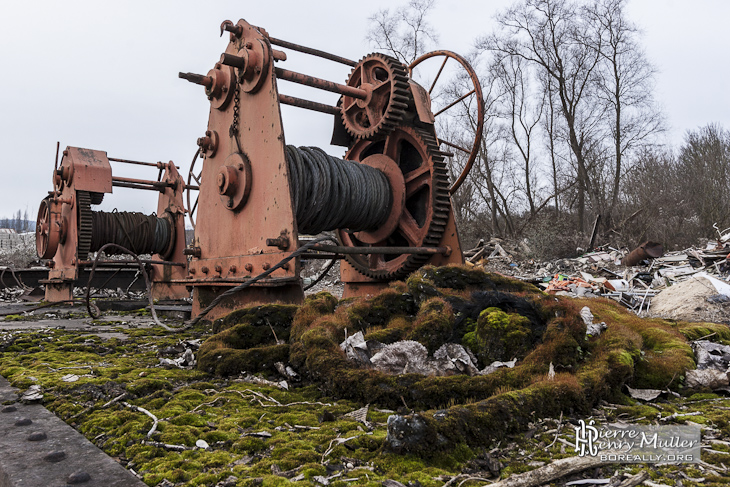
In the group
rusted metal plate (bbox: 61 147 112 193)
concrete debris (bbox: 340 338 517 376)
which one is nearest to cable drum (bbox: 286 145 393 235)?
concrete debris (bbox: 340 338 517 376)

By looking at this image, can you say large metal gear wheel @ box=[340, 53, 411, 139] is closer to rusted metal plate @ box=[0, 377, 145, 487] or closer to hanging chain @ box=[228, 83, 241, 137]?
hanging chain @ box=[228, 83, 241, 137]

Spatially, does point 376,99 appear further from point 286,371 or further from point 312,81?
point 286,371

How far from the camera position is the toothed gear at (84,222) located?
783 centimetres

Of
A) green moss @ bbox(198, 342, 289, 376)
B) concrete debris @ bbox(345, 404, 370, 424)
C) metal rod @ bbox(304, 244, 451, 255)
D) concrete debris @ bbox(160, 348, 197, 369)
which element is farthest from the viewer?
metal rod @ bbox(304, 244, 451, 255)

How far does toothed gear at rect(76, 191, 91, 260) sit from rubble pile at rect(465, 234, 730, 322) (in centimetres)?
602

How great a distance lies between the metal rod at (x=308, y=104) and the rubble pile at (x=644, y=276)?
2428mm

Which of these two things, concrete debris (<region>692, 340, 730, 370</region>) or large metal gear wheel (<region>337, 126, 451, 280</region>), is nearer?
concrete debris (<region>692, 340, 730, 370</region>)

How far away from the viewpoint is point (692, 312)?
604 cm

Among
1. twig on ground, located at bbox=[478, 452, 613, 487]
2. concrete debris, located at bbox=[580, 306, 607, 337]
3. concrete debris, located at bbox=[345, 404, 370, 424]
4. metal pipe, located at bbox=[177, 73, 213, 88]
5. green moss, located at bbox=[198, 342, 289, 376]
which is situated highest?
metal pipe, located at bbox=[177, 73, 213, 88]

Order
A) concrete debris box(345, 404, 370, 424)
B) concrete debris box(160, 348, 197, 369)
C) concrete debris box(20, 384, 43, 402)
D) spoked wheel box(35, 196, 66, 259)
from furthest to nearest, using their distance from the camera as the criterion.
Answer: spoked wheel box(35, 196, 66, 259), concrete debris box(160, 348, 197, 369), concrete debris box(20, 384, 43, 402), concrete debris box(345, 404, 370, 424)

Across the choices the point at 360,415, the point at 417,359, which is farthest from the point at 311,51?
the point at 360,415

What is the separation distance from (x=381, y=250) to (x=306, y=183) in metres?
0.95

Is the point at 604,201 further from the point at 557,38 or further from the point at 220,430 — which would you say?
the point at 220,430

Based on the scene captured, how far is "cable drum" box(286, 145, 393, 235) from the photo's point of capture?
189 inches
